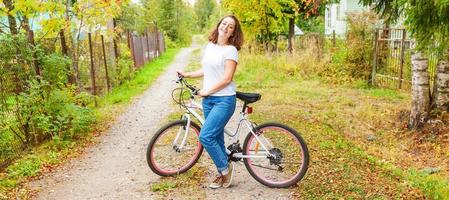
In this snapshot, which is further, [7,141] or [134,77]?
[134,77]

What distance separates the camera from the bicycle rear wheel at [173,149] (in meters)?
5.27

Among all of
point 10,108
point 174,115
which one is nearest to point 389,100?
point 174,115

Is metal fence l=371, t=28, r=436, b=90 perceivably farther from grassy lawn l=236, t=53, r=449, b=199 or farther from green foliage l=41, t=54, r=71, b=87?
green foliage l=41, t=54, r=71, b=87

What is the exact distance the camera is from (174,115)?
9414 mm

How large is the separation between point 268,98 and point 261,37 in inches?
436

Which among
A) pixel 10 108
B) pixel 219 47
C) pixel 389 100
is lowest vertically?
pixel 389 100

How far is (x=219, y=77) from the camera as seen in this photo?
15.4 ft

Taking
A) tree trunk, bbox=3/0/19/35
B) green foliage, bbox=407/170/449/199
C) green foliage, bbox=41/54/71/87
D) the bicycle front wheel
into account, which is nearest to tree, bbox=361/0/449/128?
green foliage, bbox=407/170/449/199

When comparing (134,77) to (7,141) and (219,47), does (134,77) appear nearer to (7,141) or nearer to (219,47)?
(7,141)

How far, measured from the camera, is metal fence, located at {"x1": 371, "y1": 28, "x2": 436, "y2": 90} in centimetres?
1220

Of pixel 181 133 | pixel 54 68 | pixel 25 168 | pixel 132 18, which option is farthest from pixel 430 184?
pixel 132 18

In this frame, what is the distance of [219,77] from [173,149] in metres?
1.19

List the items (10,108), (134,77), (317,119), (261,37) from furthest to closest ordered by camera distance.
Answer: (261,37), (134,77), (317,119), (10,108)

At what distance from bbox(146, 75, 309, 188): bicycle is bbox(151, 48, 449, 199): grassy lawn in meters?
0.20
